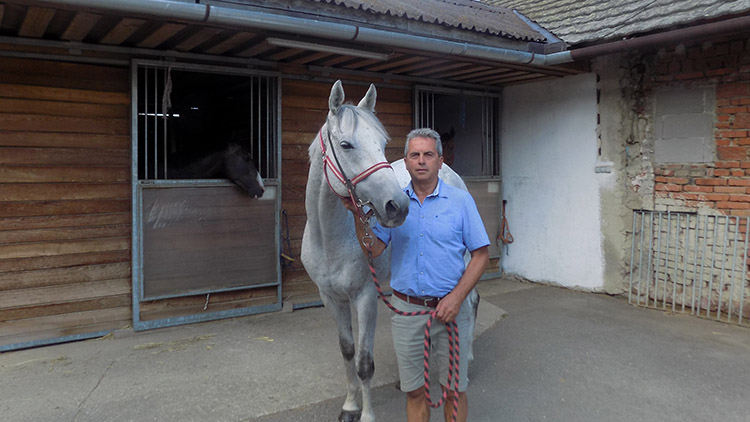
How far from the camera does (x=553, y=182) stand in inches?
247

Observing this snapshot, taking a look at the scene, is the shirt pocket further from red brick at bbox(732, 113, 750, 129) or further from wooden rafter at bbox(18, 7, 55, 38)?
red brick at bbox(732, 113, 750, 129)

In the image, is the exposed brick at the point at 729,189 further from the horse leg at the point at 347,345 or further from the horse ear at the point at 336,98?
the horse ear at the point at 336,98

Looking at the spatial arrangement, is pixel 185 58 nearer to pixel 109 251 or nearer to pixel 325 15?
pixel 325 15

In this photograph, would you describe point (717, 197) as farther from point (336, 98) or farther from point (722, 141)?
point (336, 98)

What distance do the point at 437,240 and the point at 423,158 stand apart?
37 cm

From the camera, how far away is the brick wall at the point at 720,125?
4629 mm

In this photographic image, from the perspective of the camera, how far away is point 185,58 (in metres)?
4.56

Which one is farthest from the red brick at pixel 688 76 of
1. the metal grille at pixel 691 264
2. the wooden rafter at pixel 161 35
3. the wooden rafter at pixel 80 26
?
the wooden rafter at pixel 80 26

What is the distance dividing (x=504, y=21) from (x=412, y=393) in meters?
5.31

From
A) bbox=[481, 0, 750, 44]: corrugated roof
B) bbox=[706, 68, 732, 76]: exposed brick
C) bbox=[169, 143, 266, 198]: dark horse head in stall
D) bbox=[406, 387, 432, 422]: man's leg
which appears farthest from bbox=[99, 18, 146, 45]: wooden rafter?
bbox=[706, 68, 732, 76]: exposed brick

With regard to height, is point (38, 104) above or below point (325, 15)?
below

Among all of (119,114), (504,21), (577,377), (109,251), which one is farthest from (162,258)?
(504,21)

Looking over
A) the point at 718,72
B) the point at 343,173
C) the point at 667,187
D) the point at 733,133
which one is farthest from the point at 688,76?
the point at 343,173

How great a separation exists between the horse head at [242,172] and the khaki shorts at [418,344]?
2.91m
